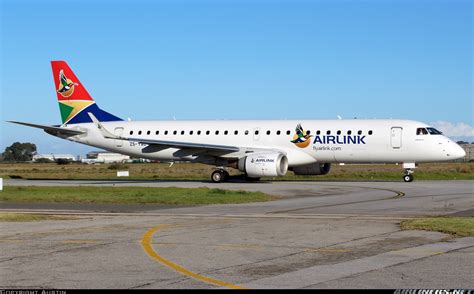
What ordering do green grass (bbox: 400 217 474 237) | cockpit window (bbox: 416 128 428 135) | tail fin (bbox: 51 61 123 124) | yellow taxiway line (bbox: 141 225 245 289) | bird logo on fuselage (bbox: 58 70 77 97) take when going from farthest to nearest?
bird logo on fuselage (bbox: 58 70 77 97), tail fin (bbox: 51 61 123 124), cockpit window (bbox: 416 128 428 135), green grass (bbox: 400 217 474 237), yellow taxiway line (bbox: 141 225 245 289)

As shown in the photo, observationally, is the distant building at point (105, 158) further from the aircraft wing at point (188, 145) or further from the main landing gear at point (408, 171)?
the main landing gear at point (408, 171)

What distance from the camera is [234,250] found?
12.5 metres

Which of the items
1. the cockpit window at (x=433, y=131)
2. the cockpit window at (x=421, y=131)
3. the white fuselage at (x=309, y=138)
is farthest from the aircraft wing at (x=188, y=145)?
the cockpit window at (x=433, y=131)

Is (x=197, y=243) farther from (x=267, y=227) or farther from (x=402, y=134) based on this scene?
(x=402, y=134)

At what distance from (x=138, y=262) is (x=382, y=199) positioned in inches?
638

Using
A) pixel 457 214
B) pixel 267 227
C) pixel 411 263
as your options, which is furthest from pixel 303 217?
pixel 411 263

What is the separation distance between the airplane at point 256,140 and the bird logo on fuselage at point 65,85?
0.07 metres

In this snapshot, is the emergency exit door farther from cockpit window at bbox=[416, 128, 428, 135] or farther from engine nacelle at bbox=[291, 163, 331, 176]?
engine nacelle at bbox=[291, 163, 331, 176]

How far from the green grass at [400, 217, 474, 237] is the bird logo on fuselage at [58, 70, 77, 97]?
1332 inches

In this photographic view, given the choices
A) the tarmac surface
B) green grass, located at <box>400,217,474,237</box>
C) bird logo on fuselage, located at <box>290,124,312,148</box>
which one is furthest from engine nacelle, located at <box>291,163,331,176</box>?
green grass, located at <box>400,217,474,237</box>

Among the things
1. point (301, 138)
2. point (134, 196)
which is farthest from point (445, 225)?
point (301, 138)

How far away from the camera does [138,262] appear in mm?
11109

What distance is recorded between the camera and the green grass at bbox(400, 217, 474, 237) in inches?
575

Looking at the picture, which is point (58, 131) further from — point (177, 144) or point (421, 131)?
point (421, 131)
